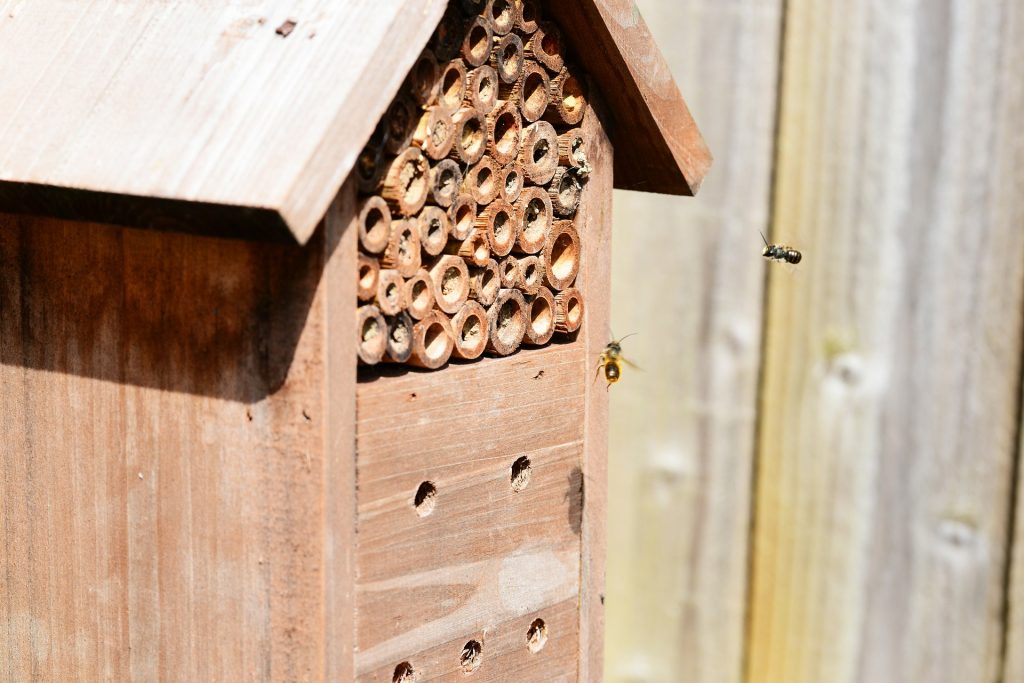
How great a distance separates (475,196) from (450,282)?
73 mm

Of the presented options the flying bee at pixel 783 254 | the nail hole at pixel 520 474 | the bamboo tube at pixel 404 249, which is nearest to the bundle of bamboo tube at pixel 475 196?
the bamboo tube at pixel 404 249

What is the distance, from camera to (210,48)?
3.15 ft

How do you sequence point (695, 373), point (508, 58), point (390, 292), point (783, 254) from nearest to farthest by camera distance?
point (390, 292) < point (508, 58) < point (783, 254) < point (695, 373)

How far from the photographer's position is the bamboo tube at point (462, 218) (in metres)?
1.09

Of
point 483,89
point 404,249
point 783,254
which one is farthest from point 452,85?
point 783,254

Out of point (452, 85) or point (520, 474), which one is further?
point (520, 474)

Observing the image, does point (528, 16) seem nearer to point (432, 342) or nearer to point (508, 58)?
point (508, 58)

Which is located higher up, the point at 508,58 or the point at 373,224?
the point at 508,58

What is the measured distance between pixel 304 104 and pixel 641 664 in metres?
1.37

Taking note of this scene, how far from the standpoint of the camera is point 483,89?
43.6 inches

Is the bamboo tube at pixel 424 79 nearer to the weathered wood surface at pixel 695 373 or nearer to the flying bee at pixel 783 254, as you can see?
the flying bee at pixel 783 254

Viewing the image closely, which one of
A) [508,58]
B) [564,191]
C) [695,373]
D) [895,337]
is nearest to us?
[508,58]

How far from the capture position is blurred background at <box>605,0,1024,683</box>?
5.79 feet

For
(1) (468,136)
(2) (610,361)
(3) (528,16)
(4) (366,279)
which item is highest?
(3) (528,16)
